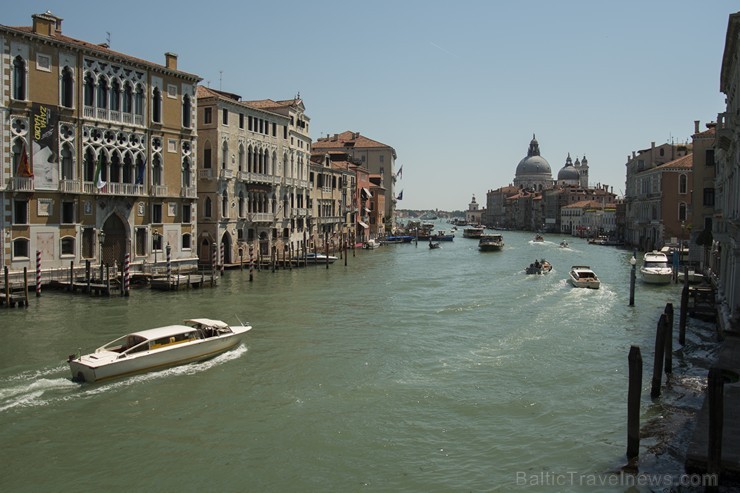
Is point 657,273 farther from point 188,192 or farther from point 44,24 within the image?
point 44,24

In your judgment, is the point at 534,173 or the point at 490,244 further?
the point at 534,173

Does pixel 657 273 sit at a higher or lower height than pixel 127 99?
lower

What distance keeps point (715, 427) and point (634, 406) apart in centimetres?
176

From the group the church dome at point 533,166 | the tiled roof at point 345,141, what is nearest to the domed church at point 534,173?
the church dome at point 533,166

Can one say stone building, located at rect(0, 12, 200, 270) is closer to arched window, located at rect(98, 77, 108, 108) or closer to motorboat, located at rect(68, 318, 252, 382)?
arched window, located at rect(98, 77, 108, 108)

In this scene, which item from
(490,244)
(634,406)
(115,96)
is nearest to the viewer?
(634,406)

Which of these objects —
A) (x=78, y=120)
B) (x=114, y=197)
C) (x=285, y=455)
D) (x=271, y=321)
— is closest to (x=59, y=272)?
(x=114, y=197)

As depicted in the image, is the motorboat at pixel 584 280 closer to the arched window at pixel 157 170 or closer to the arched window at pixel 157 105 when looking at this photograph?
the arched window at pixel 157 170

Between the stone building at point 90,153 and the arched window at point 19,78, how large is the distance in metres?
0.04

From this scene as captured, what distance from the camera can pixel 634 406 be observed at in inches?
393

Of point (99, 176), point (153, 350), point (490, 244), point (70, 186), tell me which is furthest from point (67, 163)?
point (490, 244)

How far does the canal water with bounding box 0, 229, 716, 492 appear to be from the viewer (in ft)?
31.9

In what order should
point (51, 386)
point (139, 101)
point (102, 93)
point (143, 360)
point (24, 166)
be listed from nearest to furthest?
1. point (51, 386)
2. point (143, 360)
3. point (24, 166)
4. point (102, 93)
5. point (139, 101)

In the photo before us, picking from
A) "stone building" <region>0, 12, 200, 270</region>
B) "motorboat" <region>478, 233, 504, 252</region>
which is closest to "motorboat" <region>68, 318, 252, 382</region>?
"stone building" <region>0, 12, 200, 270</region>
